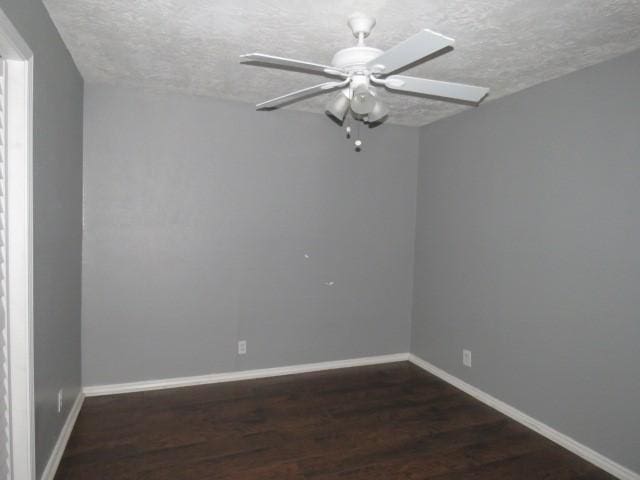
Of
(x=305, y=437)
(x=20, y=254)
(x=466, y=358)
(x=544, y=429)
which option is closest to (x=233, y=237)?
(x=305, y=437)

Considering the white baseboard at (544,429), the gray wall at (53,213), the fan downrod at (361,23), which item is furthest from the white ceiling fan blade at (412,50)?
the white baseboard at (544,429)

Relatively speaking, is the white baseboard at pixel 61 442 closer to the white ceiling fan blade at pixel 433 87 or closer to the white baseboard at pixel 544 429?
the white ceiling fan blade at pixel 433 87

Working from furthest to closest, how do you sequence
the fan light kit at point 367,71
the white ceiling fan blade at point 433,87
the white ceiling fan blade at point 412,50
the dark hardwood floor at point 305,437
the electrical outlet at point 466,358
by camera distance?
1. the electrical outlet at point 466,358
2. the dark hardwood floor at point 305,437
3. the white ceiling fan blade at point 433,87
4. the fan light kit at point 367,71
5. the white ceiling fan blade at point 412,50

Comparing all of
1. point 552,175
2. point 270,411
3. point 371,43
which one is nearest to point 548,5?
point 371,43

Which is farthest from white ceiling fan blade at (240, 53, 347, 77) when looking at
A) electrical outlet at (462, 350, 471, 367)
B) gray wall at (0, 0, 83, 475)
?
electrical outlet at (462, 350, 471, 367)

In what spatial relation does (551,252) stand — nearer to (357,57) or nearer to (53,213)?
(357,57)

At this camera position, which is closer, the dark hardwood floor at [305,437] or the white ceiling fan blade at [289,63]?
the white ceiling fan blade at [289,63]

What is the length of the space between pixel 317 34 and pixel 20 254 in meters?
1.76

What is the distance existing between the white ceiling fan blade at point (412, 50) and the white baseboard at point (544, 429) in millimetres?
2540

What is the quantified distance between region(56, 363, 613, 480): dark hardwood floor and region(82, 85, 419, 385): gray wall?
0.45m

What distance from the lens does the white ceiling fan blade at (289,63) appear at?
1.52m

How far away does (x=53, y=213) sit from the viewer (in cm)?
220

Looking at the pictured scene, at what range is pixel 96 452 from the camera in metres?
2.40

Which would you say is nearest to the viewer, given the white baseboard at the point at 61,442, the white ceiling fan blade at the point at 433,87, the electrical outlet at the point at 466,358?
the white ceiling fan blade at the point at 433,87
